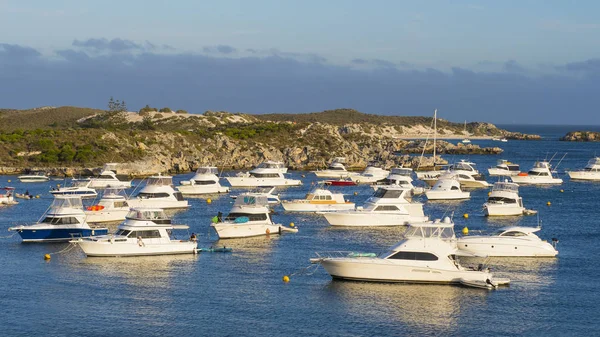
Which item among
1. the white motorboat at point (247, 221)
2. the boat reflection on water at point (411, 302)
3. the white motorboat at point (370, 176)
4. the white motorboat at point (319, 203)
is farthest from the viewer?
the white motorboat at point (370, 176)

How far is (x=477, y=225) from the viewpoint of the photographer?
72250mm

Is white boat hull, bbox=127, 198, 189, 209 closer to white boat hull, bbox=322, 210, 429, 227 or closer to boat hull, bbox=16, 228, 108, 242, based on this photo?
boat hull, bbox=16, 228, 108, 242

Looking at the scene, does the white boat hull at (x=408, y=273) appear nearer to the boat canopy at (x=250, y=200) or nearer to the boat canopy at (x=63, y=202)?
the boat canopy at (x=250, y=200)

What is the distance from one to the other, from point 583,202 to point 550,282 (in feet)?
157

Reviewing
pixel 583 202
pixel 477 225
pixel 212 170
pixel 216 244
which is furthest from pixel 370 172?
pixel 216 244

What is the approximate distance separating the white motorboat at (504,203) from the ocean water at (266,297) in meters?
16.3

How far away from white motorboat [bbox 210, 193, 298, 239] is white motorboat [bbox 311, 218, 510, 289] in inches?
638

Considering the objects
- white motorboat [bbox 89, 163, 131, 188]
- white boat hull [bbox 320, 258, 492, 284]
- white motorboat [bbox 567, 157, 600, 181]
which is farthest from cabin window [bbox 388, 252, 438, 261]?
white motorboat [bbox 567, 157, 600, 181]

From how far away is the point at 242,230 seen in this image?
62.3m

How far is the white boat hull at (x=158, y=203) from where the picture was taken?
256 feet

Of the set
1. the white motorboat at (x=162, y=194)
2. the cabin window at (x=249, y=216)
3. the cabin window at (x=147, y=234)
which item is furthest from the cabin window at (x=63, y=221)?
the white motorboat at (x=162, y=194)

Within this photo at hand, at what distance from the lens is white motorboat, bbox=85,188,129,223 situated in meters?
71.2

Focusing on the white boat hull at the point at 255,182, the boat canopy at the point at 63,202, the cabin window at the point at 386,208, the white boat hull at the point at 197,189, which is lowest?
the white boat hull at the point at 255,182

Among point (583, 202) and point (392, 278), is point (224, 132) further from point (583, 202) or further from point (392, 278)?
point (392, 278)
